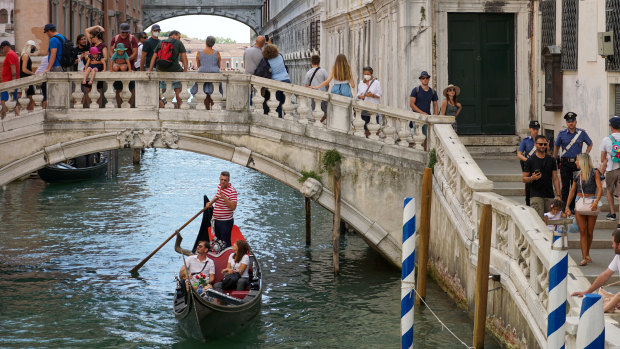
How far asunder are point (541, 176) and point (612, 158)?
2.34 ft

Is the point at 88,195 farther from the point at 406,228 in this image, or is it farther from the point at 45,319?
the point at 406,228

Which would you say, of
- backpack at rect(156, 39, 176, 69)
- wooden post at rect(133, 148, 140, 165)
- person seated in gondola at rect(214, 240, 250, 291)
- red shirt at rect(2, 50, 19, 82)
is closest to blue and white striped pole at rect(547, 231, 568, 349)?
person seated in gondola at rect(214, 240, 250, 291)

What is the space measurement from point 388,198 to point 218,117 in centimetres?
240

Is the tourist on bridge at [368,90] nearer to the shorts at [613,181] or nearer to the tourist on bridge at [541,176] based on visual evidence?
the tourist on bridge at [541,176]

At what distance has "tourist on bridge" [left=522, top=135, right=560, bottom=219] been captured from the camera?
33.5 ft

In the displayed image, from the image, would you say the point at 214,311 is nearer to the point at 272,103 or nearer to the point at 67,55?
the point at 272,103

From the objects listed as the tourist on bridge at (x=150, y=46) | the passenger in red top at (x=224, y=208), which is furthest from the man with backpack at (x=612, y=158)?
the tourist on bridge at (x=150, y=46)

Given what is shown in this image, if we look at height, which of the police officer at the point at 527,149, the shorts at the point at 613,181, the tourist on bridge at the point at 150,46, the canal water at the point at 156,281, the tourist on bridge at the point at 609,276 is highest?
the tourist on bridge at the point at 150,46

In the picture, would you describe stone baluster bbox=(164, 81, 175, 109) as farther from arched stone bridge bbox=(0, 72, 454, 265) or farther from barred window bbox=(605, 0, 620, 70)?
barred window bbox=(605, 0, 620, 70)

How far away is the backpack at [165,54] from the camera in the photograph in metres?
12.8

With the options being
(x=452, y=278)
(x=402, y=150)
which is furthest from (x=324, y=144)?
(x=452, y=278)

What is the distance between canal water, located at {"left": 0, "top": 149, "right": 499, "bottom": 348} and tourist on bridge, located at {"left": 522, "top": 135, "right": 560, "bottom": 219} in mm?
1541

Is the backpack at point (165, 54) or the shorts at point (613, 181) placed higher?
the backpack at point (165, 54)

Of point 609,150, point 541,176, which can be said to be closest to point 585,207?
point 541,176
